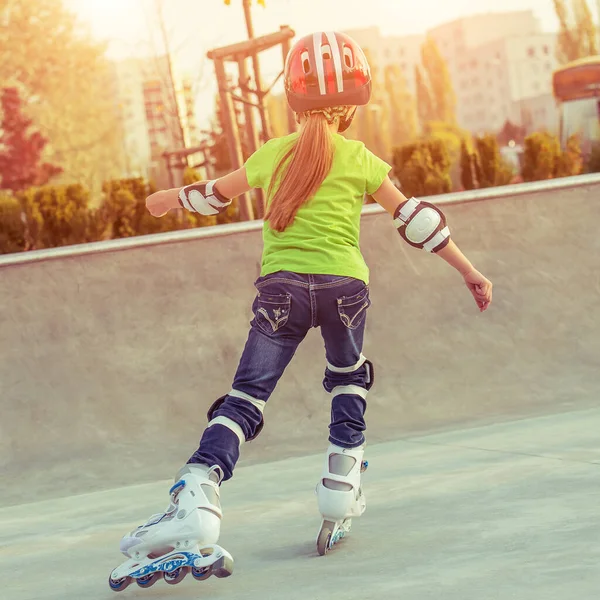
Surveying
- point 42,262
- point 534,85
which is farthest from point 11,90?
point 534,85

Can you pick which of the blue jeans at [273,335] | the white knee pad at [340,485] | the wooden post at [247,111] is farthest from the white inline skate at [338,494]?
the wooden post at [247,111]

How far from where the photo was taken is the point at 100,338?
5617 mm

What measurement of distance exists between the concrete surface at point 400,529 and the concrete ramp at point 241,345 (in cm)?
40

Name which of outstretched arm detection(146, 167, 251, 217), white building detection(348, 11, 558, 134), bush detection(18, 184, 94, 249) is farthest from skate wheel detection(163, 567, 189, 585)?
white building detection(348, 11, 558, 134)

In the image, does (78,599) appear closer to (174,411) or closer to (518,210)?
(174,411)

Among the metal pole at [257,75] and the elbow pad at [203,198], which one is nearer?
the elbow pad at [203,198]

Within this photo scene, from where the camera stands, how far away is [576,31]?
2719 inches

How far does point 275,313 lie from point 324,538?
2.44ft

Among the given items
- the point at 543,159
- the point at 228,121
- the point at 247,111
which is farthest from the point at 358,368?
the point at 247,111

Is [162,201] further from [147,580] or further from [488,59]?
[488,59]

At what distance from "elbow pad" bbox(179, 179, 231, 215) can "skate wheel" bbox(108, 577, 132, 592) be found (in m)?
1.24

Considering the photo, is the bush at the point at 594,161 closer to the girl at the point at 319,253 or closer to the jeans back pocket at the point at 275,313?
the girl at the point at 319,253

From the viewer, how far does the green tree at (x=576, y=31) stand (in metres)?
68.4

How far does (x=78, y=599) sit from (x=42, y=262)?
2809 millimetres
